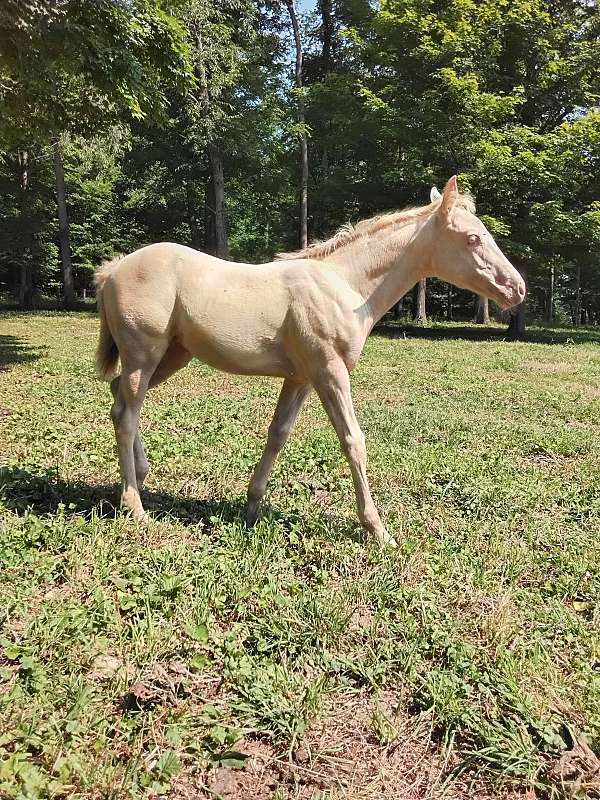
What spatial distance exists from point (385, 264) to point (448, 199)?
1.86ft

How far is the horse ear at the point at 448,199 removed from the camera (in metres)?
3.70

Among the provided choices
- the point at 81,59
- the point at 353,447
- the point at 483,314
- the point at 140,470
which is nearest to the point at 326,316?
the point at 353,447

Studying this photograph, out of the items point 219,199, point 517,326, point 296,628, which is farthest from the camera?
point 219,199

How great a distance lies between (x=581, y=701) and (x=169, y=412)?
584cm

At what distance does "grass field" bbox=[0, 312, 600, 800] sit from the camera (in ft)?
7.20

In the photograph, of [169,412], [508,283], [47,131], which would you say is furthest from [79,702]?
[47,131]

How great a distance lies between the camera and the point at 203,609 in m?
2.98

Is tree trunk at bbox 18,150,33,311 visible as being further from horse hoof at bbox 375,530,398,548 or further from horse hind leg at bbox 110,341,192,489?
horse hoof at bbox 375,530,398,548

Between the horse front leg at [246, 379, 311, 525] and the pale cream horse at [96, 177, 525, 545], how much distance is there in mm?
270

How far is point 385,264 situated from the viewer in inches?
154

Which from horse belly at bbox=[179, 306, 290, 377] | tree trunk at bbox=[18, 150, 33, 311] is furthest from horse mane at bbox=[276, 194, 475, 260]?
→ tree trunk at bbox=[18, 150, 33, 311]

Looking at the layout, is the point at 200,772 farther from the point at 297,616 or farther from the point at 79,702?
the point at 297,616

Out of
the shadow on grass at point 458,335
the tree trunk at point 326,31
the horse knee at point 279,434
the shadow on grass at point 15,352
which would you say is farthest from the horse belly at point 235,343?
the tree trunk at point 326,31

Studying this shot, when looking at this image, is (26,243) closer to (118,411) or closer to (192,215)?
(192,215)
